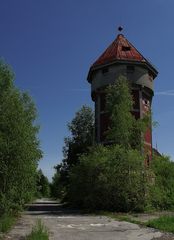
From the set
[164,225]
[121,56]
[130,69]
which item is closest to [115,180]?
[164,225]

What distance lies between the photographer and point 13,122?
21125 mm

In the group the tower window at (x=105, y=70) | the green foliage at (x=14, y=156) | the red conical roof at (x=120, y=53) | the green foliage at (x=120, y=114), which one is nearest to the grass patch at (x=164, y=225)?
the green foliage at (x=14, y=156)

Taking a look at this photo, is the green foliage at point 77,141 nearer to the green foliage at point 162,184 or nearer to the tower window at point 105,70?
the tower window at point 105,70

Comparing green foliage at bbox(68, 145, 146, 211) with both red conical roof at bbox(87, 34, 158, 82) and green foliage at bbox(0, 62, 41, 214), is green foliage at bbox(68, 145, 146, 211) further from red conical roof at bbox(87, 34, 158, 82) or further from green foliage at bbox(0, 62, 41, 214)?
red conical roof at bbox(87, 34, 158, 82)

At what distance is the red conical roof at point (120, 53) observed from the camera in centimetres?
4109

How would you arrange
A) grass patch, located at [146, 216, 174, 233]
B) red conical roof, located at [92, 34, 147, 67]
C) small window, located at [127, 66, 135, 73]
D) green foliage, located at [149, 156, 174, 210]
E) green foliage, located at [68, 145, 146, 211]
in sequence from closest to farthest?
grass patch, located at [146, 216, 174, 233], green foliage, located at [68, 145, 146, 211], green foliage, located at [149, 156, 174, 210], small window, located at [127, 66, 135, 73], red conical roof, located at [92, 34, 147, 67]

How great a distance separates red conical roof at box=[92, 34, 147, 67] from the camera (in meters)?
41.1

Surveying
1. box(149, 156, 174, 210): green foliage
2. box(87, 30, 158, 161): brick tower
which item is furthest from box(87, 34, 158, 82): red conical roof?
box(149, 156, 174, 210): green foliage

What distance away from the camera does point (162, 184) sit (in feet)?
108

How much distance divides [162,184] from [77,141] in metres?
18.0

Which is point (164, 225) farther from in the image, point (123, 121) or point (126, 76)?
point (126, 76)

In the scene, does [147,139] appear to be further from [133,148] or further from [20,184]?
[20,184]

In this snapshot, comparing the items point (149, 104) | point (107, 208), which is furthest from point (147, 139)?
point (107, 208)

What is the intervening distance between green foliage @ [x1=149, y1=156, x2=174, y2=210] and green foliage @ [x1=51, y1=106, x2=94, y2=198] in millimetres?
13662
